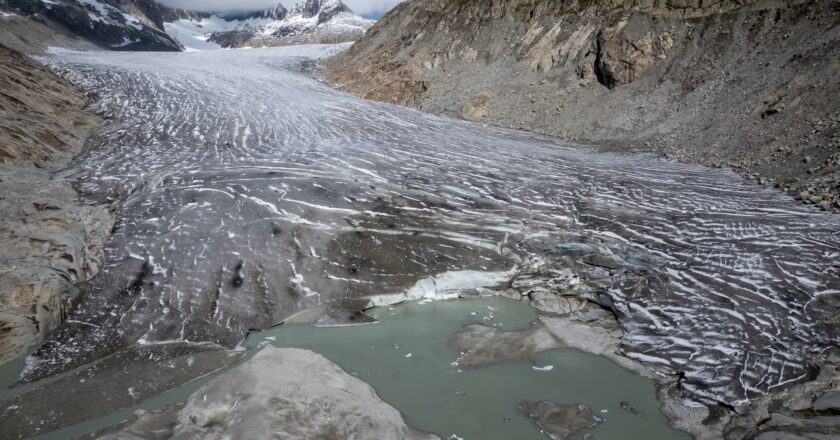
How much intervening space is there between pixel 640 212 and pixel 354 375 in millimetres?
4671

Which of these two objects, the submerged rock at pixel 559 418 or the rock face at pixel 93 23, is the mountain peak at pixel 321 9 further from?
the submerged rock at pixel 559 418

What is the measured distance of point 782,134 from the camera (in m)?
8.61

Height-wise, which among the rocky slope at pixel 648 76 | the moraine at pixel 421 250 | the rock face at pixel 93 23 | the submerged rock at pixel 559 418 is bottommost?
the submerged rock at pixel 559 418

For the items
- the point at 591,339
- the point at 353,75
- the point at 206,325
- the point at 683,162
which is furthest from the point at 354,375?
the point at 353,75

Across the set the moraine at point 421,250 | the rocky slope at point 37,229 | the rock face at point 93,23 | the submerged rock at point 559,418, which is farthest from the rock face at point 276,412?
the rock face at point 93,23

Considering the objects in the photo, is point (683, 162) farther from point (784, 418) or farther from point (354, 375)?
point (354, 375)

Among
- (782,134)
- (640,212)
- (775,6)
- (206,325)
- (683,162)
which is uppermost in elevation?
(775,6)

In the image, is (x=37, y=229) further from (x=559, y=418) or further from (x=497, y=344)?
(x=559, y=418)

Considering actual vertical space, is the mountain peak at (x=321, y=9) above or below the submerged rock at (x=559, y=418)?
above

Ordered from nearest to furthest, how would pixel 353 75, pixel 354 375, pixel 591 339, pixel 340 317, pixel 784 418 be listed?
pixel 784 418, pixel 354 375, pixel 591 339, pixel 340 317, pixel 353 75

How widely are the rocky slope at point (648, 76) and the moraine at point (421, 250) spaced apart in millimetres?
1396

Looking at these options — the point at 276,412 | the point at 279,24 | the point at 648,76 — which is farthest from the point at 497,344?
the point at 279,24

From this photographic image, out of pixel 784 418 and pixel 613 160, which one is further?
pixel 613 160

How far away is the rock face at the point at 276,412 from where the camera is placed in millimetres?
3127
